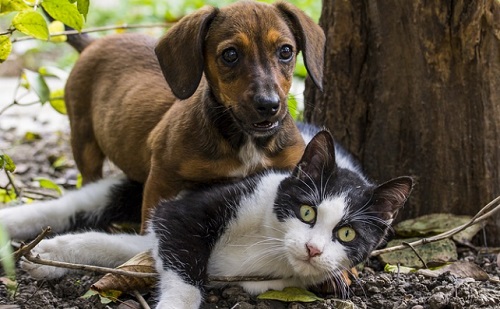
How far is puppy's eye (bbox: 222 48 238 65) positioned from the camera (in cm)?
340

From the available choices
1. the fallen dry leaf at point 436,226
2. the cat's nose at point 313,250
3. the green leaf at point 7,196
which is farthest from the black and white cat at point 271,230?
the green leaf at point 7,196

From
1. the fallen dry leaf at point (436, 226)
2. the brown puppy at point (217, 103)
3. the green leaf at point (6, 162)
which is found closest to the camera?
the green leaf at point (6, 162)

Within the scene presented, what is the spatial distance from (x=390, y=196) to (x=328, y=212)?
0.98ft

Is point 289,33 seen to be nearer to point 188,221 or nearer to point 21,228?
point 188,221

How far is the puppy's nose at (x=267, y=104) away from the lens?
3199 mm

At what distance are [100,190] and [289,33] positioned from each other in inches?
61.1

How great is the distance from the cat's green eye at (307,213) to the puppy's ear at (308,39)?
72cm

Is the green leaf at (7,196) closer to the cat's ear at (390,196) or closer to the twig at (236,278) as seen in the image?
the twig at (236,278)

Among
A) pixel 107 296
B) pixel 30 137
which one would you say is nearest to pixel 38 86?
pixel 30 137

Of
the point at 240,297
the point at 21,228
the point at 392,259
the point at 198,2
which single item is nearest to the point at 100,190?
the point at 21,228

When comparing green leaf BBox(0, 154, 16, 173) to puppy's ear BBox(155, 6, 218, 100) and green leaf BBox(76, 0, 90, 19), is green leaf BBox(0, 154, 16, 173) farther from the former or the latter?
puppy's ear BBox(155, 6, 218, 100)

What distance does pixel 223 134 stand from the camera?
144 inches

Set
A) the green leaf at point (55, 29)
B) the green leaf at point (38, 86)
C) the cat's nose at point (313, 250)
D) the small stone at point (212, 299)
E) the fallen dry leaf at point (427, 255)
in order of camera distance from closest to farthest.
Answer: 1. the cat's nose at point (313, 250)
2. the small stone at point (212, 299)
3. the fallen dry leaf at point (427, 255)
4. the green leaf at point (55, 29)
5. the green leaf at point (38, 86)

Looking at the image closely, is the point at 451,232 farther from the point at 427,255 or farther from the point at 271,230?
the point at 271,230
